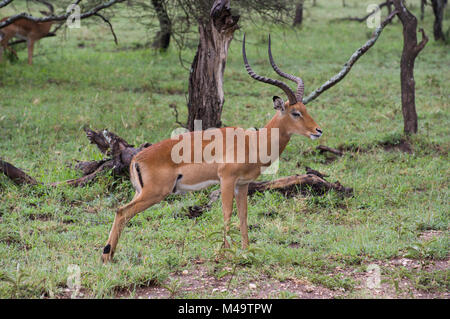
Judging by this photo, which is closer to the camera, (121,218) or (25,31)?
(121,218)

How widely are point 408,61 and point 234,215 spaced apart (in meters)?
3.90

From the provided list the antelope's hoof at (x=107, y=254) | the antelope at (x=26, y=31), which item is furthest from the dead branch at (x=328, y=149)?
the antelope at (x=26, y=31)

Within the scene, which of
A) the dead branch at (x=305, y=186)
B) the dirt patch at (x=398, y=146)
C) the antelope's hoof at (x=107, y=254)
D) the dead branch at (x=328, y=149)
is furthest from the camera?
the dirt patch at (x=398, y=146)

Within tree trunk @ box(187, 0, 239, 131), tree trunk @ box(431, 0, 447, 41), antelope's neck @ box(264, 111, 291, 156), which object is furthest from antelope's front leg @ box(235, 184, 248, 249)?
tree trunk @ box(431, 0, 447, 41)

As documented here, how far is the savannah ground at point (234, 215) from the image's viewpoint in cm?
432

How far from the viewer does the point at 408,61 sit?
27.4 feet

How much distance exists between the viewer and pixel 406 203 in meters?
6.20

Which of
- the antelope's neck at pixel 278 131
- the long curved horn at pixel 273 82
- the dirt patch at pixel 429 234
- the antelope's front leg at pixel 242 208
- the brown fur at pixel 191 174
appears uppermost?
the long curved horn at pixel 273 82

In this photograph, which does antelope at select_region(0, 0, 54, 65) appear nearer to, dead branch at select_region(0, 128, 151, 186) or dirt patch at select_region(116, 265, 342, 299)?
dead branch at select_region(0, 128, 151, 186)

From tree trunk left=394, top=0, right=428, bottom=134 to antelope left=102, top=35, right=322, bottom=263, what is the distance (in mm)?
3785

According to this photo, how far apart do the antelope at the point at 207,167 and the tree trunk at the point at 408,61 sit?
3.79m

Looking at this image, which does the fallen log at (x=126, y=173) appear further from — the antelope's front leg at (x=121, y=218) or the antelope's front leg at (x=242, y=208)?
the antelope's front leg at (x=121, y=218)

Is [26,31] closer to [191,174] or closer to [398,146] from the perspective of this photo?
[398,146]

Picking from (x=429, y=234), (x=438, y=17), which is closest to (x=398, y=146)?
(x=429, y=234)
